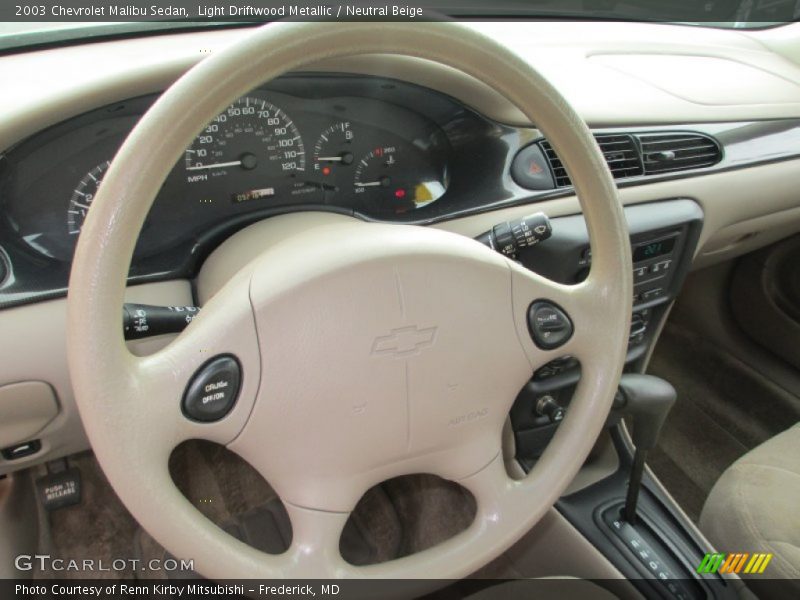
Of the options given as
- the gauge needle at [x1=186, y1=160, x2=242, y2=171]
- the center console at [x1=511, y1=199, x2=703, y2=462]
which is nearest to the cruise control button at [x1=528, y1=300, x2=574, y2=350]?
the center console at [x1=511, y1=199, x2=703, y2=462]

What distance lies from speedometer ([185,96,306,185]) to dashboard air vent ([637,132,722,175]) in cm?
69

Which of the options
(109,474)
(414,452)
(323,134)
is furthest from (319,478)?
(323,134)

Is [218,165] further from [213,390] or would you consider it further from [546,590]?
[546,590]

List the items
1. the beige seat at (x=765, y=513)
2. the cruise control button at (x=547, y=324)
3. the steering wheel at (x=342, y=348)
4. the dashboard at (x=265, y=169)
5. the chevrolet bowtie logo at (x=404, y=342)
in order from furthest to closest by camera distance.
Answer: the beige seat at (x=765, y=513), the dashboard at (x=265, y=169), the cruise control button at (x=547, y=324), the chevrolet bowtie logo at (x=404, y=342), the steering wheel at (x=342, y=348)

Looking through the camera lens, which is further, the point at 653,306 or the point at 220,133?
the point at 653,306

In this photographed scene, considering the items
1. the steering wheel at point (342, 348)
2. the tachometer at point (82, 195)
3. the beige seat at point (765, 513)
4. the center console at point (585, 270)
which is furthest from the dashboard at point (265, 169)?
the beige seat at point (765, 513)

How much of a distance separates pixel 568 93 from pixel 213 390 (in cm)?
96

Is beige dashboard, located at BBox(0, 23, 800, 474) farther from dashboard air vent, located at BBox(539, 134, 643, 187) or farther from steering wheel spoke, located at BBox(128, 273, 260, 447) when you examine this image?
steering wheel spoke, located at BBox(128, 273, 260, 447)

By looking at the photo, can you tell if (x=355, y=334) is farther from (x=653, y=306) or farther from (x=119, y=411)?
(x=653, y=306)

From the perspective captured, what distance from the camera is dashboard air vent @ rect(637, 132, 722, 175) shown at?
1.41 metres

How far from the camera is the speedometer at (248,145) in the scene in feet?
3.57

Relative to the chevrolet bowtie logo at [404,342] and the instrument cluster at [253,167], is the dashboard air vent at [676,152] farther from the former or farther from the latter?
the chevrolet bowtie logo at [404,342]

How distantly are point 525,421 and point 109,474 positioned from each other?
0.79 m

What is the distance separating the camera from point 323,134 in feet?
3.93
